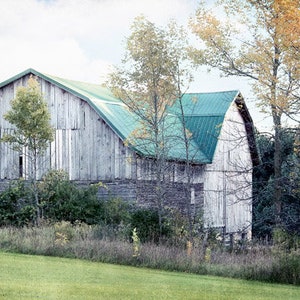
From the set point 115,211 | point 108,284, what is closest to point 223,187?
point 115,211

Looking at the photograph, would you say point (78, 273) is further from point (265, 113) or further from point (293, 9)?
point (265, 113)

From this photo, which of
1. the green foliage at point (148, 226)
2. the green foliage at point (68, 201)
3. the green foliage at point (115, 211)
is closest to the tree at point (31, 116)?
the green foliage at point (68, 201)

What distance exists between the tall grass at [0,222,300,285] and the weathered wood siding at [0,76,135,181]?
5.79 m

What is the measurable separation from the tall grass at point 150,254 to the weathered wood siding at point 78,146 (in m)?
5.79

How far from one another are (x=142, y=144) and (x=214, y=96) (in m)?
10.5

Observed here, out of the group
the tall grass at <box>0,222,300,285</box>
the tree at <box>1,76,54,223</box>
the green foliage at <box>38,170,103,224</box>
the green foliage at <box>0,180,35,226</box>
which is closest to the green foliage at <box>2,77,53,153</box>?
the tree at <box>1,76,54,223</box>

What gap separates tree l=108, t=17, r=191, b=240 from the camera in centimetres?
2405

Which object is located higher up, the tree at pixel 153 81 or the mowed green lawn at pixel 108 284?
the tree at pixel 153 81

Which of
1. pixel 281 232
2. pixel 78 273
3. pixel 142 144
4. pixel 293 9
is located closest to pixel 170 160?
pixel 142 144

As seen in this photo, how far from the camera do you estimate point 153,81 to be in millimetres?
24281

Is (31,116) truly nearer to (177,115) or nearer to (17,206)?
(17,206)

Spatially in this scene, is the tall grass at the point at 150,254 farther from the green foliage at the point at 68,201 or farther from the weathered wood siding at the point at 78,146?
the weathered wood siding at the point at 78,146

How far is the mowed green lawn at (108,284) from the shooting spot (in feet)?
36.8

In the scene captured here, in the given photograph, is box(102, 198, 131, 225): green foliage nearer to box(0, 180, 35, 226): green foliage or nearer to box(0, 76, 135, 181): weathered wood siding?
box(0, 76, 135, 181): weathered wood siding
